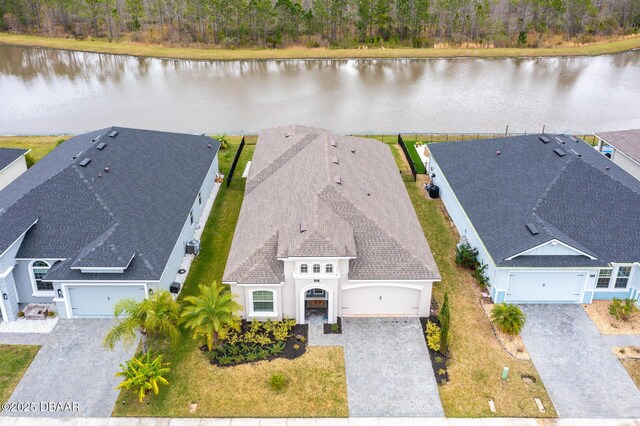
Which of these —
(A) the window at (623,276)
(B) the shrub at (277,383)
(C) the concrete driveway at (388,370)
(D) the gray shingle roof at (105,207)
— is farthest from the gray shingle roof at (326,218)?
(A) the window at (623,276)

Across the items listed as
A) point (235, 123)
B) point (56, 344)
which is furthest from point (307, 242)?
point (235, 123)

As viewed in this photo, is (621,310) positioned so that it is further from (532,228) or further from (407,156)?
(407,156)

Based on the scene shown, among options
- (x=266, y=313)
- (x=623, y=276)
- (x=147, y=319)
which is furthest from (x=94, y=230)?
(x=623, y=276)

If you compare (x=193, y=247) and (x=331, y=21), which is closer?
(x=193, y=247)

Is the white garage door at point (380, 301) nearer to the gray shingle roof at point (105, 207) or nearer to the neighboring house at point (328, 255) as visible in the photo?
the neighboring house at point (328, 255)

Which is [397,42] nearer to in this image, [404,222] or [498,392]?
[404,222]
